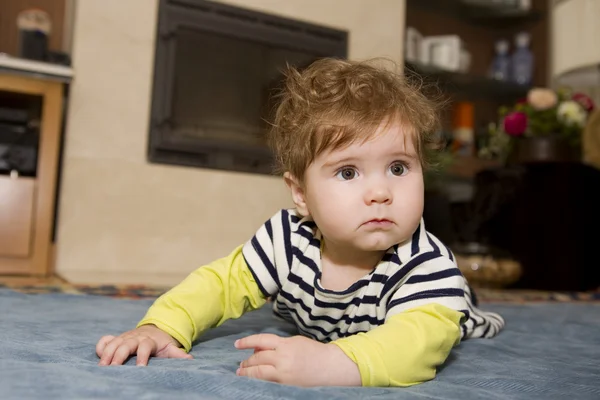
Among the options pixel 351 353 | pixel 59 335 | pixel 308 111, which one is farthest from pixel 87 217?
pixel 351 353

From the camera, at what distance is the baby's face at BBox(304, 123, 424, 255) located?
618 mm

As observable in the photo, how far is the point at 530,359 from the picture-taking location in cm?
75

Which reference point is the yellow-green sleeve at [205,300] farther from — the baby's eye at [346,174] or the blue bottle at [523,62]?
the blue bottle at [523,62]

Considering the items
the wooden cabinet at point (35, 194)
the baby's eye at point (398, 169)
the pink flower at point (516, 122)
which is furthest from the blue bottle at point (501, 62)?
the baby's eye at point (398, 169)

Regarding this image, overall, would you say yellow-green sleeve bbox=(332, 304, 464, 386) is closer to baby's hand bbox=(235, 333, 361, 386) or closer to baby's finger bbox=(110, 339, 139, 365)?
baby's hand bbox=(235, 333, 361, 386)

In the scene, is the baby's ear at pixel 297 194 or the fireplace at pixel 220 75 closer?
the baby's ear at pixel 297 194

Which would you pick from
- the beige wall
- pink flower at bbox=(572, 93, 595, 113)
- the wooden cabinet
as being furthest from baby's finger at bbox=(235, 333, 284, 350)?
pink flower at bbox=(572, 93, 595, 113)

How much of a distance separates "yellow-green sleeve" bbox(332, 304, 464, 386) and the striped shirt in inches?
0.9

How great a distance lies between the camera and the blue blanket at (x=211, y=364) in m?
0.46

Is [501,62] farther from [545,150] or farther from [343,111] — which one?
[343,111]

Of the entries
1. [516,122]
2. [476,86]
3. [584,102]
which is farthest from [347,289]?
[476,86]

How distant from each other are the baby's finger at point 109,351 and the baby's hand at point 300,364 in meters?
0.14

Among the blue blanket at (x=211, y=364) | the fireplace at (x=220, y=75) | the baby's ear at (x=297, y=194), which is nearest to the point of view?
the blue blanket at (x=211, y=364)

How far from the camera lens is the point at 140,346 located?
59cm
